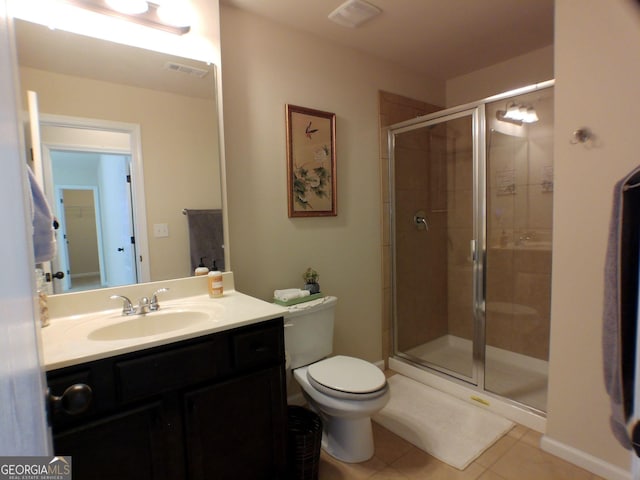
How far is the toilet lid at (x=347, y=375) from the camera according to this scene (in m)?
1.64

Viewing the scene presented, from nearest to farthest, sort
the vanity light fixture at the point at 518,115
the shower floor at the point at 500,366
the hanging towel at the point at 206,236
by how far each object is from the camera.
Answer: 1. the hanging towel at the point at 206,236
2. the shower floor at the point at 500,366
3. the vanity light fixture at the point at 518,115

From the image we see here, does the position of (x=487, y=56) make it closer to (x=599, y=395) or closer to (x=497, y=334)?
(x=497, y=334)

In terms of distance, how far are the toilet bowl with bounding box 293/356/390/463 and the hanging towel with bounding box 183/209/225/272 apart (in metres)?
0.77

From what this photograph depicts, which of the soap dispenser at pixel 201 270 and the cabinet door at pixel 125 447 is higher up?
the soap dispenser at pixel 201 270

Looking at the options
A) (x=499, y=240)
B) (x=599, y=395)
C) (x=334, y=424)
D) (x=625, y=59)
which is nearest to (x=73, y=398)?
(x=334, y=424)

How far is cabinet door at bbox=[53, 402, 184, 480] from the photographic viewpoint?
104 centimetres

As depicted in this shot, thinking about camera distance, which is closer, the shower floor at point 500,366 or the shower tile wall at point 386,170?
the shower floor at point 500,366

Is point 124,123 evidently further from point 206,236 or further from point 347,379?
point 347,379

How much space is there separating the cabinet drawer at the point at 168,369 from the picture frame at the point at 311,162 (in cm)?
110

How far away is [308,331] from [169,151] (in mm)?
1204

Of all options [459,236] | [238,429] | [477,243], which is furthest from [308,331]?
[459,236]

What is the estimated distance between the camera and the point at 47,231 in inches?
43.4

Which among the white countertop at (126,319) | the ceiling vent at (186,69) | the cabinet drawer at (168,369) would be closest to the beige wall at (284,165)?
the ceiling vent at (186,69)

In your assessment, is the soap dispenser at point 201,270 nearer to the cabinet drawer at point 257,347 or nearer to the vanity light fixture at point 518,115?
the cabinet drawer at point 257,347
